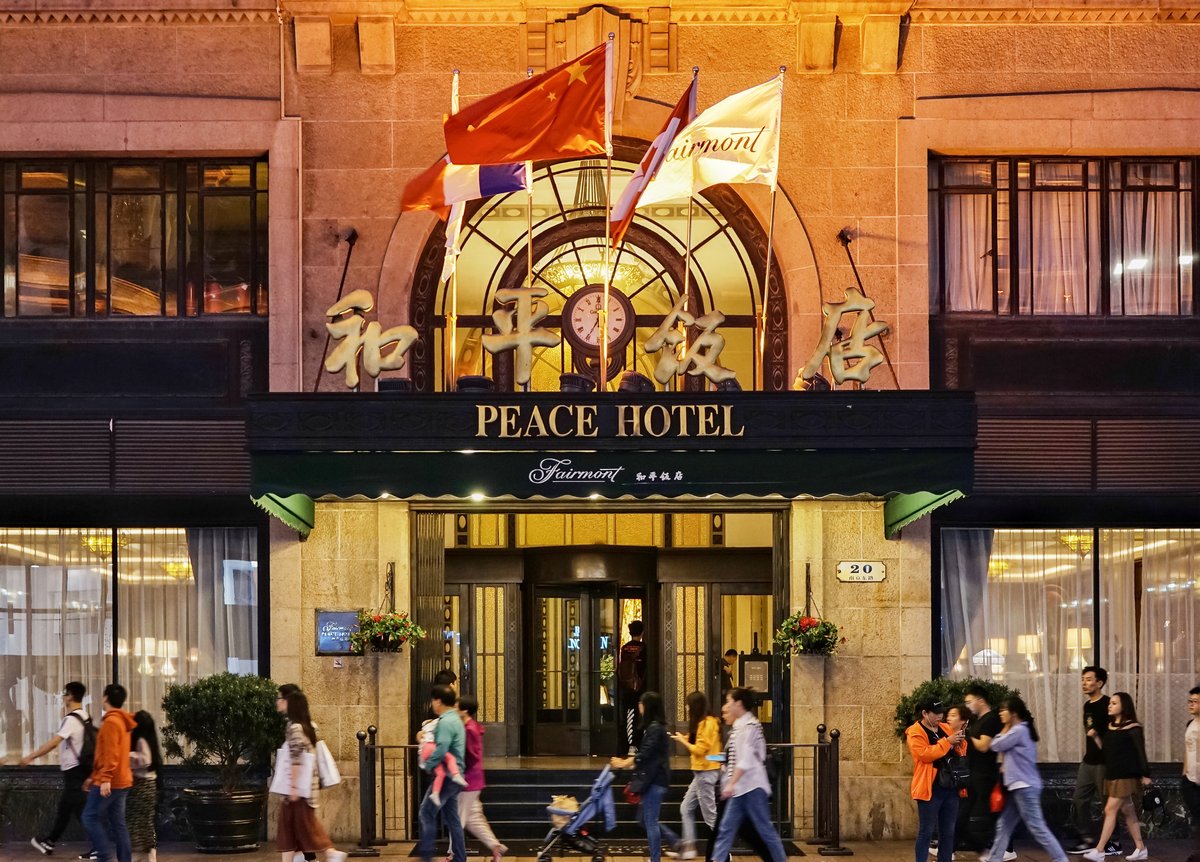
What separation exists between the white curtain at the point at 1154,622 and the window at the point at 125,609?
10.4 metres

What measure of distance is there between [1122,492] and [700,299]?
5.59m

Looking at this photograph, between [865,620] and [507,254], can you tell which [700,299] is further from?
[865,620]

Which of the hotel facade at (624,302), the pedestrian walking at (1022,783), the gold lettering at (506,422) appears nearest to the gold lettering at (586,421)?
the gold lettering at (506,422)

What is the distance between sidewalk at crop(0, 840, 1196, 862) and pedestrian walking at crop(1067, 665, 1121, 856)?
50 centimetres

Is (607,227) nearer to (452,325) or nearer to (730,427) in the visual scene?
(452,325)

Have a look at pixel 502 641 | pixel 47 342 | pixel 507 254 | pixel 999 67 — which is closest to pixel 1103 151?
pixel 999 67

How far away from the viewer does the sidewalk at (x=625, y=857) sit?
18641 mm

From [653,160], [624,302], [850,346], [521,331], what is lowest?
[850,346]

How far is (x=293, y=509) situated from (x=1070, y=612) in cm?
942

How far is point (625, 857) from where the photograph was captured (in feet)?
61.4

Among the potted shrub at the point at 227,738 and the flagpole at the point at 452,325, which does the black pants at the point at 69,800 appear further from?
the flagpole at the point at 452,325

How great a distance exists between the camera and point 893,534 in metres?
20.2

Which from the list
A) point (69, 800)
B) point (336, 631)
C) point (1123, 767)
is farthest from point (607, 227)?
point (69, 800)

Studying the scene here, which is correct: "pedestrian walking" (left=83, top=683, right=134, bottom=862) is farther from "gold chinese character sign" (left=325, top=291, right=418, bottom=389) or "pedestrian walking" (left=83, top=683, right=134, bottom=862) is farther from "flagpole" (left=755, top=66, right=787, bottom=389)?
"flagpole" (left=755, top=66, right=787, bottom=389)
